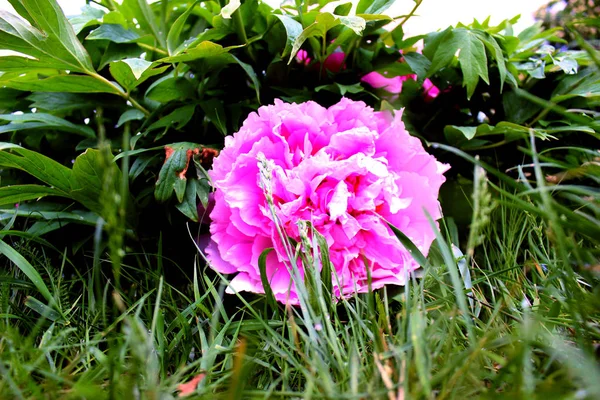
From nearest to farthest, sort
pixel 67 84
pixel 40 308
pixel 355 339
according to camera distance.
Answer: pixel 355 339
pixel 40 308
pixel 67 84

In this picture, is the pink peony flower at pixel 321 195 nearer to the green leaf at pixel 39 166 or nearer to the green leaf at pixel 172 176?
the green leaf at pixel 172 176

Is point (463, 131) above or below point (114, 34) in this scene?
below

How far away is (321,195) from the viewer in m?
0.55

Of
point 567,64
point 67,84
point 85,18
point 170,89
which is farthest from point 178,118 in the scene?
point 567,64

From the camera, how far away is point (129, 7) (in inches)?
30.3

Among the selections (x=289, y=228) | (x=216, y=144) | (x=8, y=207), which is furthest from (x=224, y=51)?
(x=8, y=207)

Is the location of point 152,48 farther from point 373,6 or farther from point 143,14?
point 373,6

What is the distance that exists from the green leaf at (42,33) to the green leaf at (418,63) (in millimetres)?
466

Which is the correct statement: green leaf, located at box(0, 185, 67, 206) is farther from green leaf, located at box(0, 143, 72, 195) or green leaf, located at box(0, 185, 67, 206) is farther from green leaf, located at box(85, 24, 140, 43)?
green leaf, located at box(85, 24, 140, 43)

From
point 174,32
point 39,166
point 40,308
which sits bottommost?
point 40,308

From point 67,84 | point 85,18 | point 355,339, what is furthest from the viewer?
point 85,18

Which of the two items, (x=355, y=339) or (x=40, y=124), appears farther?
(x=40, y=124)

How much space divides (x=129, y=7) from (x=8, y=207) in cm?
37

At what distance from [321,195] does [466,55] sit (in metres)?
0.30
